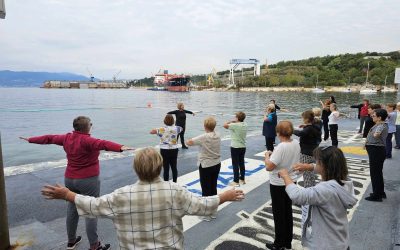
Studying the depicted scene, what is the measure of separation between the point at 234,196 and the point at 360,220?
3419 millimetres

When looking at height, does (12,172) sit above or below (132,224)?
below

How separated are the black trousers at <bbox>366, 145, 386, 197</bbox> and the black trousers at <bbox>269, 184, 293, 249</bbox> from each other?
8.42 feet

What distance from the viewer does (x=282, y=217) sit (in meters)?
3.84

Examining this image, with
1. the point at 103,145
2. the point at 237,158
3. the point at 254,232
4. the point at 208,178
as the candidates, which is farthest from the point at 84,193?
the point at 237,158

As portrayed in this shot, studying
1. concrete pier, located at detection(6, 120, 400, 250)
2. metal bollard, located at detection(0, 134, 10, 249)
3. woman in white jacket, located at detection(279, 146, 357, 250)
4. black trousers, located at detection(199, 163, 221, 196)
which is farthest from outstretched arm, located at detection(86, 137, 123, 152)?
woman in white jacket, located at detection(279, 146, 357, 250)

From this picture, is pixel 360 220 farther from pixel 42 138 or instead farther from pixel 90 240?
pixel 42 138

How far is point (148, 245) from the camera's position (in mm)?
2057

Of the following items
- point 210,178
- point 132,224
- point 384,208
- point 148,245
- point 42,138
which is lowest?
point 384,208

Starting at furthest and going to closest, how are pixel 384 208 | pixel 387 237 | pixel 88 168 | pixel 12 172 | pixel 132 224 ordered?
pixel 12 172 < pixel 384 208 < pixel 387 237 < pixel 88 168 < pixel 132 224

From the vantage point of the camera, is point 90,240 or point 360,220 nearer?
point 90,240

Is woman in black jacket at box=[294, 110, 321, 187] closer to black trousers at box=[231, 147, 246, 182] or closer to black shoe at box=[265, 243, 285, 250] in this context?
black shoe at box=[265, 243, 285, 250]

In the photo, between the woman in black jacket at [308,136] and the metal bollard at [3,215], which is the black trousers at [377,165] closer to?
the woman in black jacket at [308,136]

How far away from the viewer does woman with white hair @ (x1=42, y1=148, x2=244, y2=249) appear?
6.63 feet

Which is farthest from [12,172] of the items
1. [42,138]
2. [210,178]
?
[210,178]
